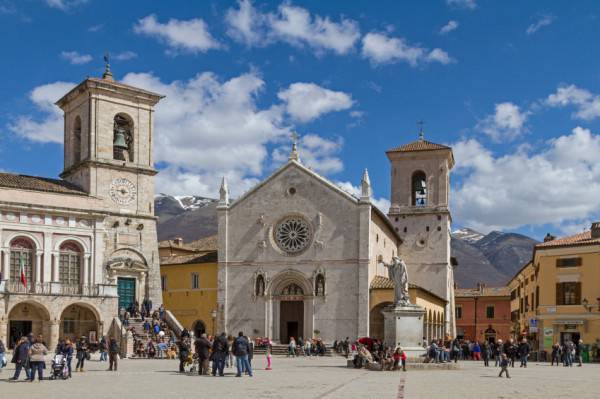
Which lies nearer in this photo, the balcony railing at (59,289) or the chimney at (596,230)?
the balcony railing at (59,289)

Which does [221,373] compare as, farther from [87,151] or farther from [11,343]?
[87,151]

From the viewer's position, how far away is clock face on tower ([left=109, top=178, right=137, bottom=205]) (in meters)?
47.7

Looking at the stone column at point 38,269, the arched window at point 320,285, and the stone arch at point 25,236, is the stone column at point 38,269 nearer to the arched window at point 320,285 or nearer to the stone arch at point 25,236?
the stone arch at point 25,236

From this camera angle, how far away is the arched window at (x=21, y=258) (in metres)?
42.6

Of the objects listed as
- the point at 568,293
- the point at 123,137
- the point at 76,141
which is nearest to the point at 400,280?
the point at 568,293

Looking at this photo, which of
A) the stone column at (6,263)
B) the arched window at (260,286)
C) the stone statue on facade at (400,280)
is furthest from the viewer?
the arched window at (260,286)

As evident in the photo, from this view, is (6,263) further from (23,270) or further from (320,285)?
(320,285)

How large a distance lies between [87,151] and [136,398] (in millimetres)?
30739

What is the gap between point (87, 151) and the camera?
1865 inches

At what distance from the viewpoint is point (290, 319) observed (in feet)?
171

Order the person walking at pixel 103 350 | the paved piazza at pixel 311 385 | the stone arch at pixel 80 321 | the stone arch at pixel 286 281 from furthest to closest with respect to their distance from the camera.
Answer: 1. the stone arch at pixel 286 281
2. the stone arch at pixel 80 321
3. the person walking at pixel 103 350
4. the paved piazza at pixel 311 385

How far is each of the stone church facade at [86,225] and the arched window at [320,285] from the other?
30.1ft

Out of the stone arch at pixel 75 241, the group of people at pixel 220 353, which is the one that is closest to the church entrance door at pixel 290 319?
the stone arch at pixel 75 241

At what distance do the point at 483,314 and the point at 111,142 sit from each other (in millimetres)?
44197
